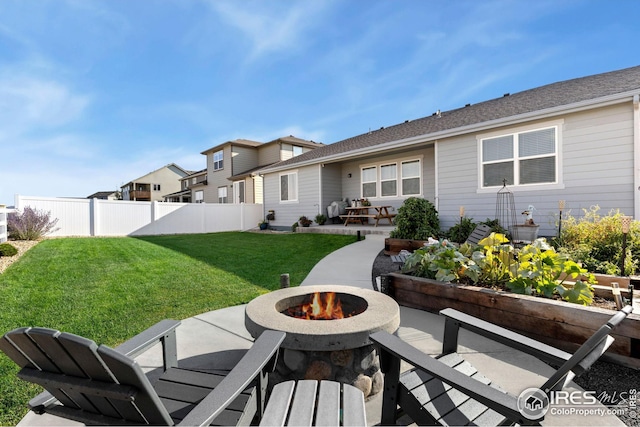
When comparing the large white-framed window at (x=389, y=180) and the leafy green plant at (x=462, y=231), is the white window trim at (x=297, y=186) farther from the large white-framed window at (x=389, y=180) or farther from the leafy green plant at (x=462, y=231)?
the leafy green plant at (x=462, y=231)

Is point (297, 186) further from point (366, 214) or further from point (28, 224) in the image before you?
point (28, 224)

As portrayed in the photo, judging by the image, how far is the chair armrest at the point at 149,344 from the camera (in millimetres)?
1489

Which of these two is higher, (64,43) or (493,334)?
(64,43)

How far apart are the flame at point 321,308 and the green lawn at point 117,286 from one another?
189 centimetres

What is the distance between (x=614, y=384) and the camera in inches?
92.8

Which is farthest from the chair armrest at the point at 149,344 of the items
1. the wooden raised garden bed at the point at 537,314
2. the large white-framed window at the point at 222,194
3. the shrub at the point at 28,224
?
the large white-framed window at the point at 222,194

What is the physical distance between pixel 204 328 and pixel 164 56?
32.8 ft

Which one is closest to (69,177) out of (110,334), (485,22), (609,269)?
(110,334)

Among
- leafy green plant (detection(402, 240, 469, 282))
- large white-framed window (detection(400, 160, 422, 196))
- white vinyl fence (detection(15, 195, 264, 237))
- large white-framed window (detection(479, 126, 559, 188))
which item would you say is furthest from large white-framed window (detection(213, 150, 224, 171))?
leafy green plant (detection(402, 240, 469, 282))

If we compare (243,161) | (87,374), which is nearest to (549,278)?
(87,374)

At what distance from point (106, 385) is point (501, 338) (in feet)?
7.19

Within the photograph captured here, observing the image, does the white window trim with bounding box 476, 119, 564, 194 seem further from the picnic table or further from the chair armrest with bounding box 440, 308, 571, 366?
the chair armrest with bounding box 440, 308, 571, 366

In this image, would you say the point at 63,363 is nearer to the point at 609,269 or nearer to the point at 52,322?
the point at 52,322

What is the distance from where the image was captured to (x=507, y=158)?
796cm
